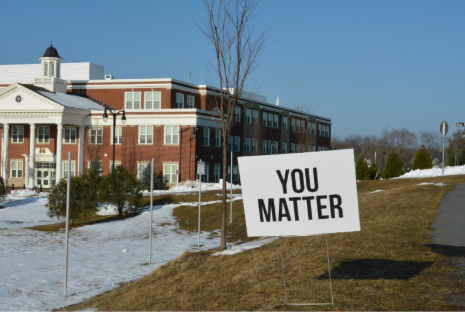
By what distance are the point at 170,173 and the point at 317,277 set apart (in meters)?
42.9

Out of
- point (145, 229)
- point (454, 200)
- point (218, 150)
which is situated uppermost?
point (218, 150)

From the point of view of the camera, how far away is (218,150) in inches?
2216

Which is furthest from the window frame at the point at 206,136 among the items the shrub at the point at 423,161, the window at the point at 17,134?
the window at the point at 17,134

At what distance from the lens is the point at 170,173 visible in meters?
52.9

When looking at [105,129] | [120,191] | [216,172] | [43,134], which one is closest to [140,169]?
[105,129]

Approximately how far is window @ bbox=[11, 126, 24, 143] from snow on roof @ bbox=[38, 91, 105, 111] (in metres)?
4.94

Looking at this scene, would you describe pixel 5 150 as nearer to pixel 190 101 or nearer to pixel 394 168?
pixel 190 101

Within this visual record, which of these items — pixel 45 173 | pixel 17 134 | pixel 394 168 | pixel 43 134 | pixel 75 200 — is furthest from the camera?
pixel 17 134

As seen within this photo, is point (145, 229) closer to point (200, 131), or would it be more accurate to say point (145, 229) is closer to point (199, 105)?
point (200, 131)

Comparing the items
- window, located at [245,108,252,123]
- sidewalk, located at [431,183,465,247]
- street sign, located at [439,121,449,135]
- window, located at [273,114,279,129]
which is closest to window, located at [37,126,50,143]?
window, located at [245,108,252,123]

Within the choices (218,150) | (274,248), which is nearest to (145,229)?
(274,248)

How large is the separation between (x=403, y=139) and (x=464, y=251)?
123 m

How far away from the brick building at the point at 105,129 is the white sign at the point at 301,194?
132ft

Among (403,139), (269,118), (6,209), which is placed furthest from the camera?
(403,139)
